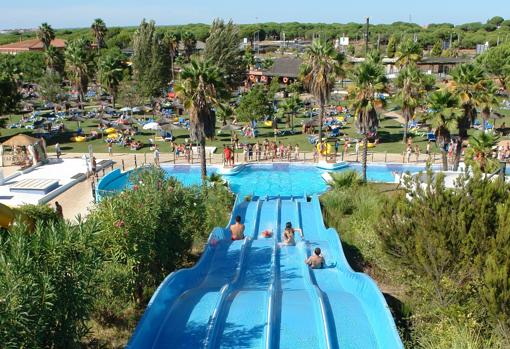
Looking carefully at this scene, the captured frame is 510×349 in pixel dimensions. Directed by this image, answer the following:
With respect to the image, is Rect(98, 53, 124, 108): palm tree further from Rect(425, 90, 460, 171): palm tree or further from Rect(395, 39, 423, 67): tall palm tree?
Rect(425, 90, 460, 171): palm tree

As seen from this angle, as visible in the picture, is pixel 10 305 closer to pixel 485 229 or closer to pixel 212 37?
pixel 485 229

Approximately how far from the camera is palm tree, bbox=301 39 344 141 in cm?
3228

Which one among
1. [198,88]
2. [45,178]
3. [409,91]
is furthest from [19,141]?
[409,91]

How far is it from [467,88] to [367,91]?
519 centimetres

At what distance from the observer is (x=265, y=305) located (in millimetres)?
11680

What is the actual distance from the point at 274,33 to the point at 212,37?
133 metres

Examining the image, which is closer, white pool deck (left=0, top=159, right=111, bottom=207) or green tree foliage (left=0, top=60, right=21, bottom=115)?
white pool deck (left=0, top=159, right=111, bottom=207)

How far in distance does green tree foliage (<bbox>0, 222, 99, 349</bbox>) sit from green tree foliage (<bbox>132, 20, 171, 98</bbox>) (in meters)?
49.3

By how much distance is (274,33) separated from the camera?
642 feet

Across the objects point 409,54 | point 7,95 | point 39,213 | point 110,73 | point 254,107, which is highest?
point 409,54

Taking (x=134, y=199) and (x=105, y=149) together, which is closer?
(x=134, y=199)

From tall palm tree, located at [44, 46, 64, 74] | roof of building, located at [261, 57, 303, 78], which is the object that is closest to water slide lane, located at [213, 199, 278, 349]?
tall palm tree, located at [44, 46, 64, 74]

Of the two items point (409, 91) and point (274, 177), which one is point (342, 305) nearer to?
point (274, 177)

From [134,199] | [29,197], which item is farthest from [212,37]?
[134,199]
